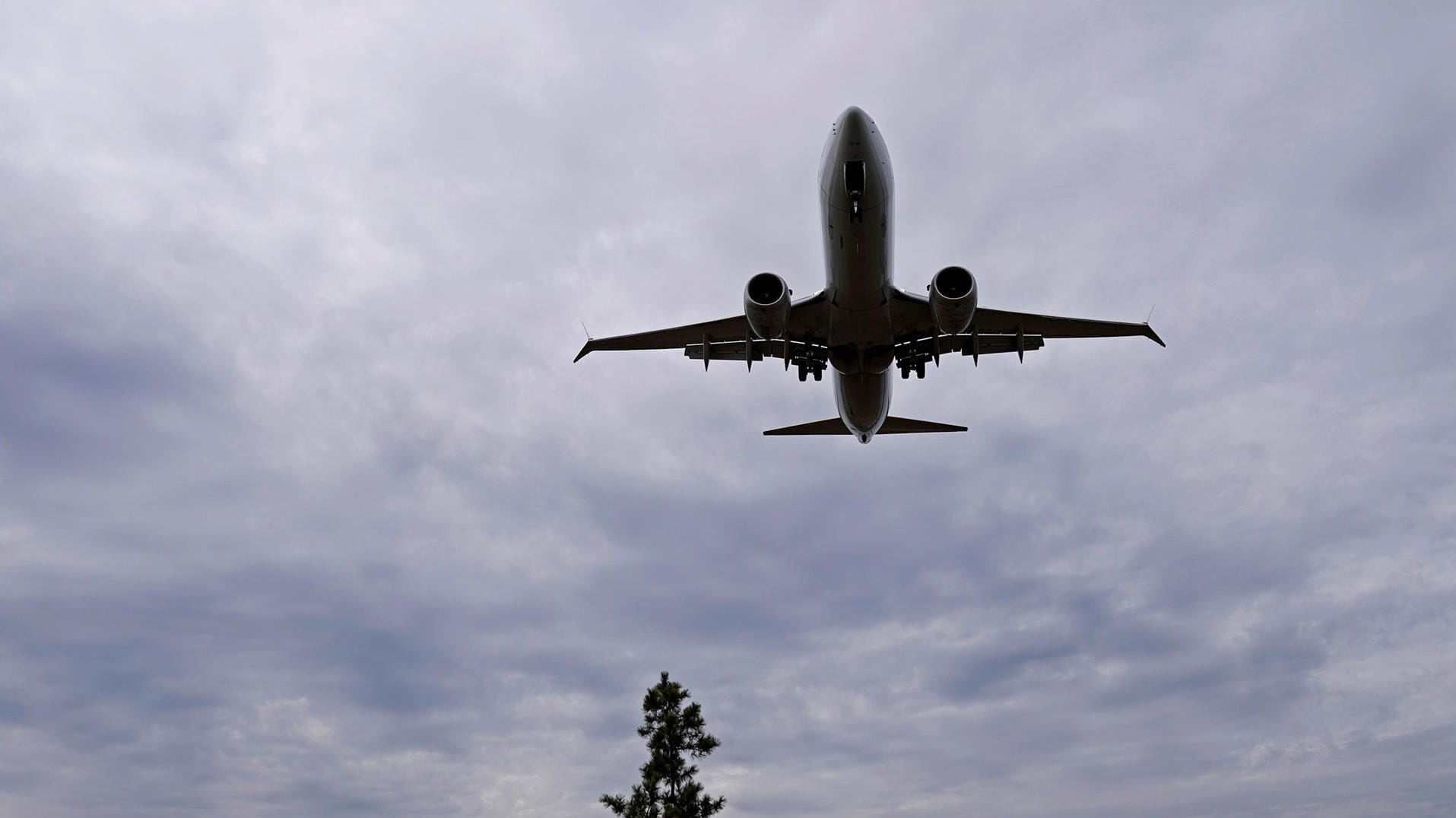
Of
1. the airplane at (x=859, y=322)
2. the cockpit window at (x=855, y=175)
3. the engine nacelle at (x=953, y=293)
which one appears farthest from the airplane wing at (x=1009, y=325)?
the cockpit window at (x=855, y=175)

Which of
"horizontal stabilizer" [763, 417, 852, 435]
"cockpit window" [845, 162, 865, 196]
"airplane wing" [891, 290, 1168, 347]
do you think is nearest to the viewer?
"cockpit window" [845, 162, 865, 196]

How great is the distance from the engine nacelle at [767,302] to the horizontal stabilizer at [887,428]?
418 inches

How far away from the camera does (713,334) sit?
129 feet

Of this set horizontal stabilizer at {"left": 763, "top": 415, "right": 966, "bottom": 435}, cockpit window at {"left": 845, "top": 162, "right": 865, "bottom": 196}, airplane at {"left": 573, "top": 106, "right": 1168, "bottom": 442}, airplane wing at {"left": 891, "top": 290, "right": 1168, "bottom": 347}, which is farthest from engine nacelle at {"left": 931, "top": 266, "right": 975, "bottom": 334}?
horizontal stabilizer at {"left": 763, "top": 415, "right": 966, "bottom": 435}

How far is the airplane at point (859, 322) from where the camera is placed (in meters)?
30.2

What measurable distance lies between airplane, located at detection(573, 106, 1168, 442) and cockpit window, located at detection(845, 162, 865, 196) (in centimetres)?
2

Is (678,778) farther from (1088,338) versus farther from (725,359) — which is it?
(1088,338)

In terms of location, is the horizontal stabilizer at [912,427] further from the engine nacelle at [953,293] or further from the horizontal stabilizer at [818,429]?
the engine nacelle at [953,293]

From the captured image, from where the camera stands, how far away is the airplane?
30250 millimetres

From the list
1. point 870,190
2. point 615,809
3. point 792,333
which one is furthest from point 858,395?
point 615,809

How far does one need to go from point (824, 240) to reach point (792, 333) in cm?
407

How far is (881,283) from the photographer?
33.9m

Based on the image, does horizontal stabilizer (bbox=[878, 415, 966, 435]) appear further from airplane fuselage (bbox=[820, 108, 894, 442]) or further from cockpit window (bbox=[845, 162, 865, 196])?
cockpit window (bbox=[845, 162, 865, 196])

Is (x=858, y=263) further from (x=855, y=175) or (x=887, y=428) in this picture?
(x=887, y=428)
